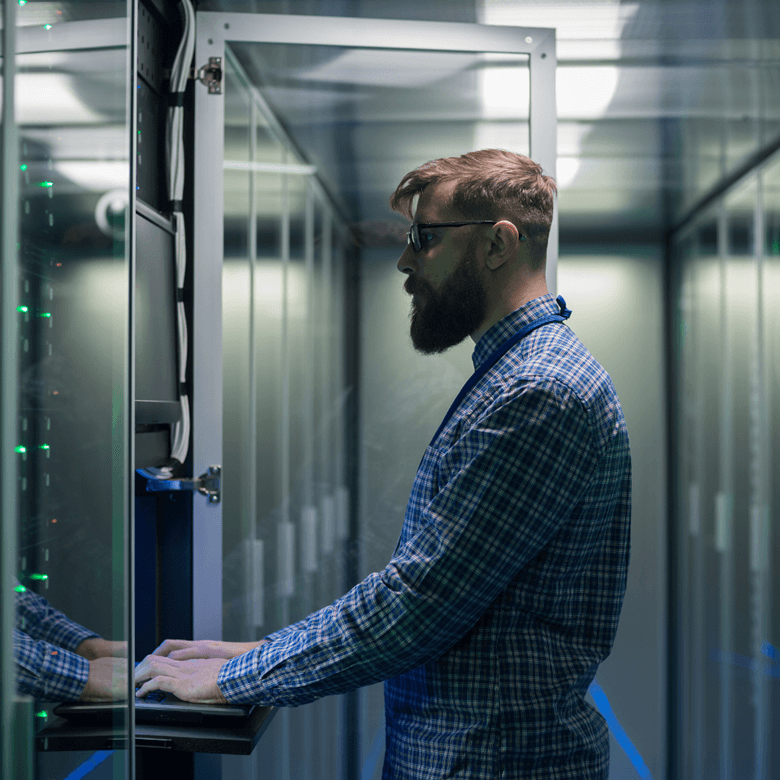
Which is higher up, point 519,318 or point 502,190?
point 502,190

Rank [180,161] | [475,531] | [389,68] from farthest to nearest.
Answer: [389,68] < [180,161] < [475,531]

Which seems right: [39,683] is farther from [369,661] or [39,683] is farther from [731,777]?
[731,777]

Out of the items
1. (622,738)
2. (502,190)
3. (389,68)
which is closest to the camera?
(502,190)

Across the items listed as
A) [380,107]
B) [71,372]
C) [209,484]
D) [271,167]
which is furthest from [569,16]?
[71,372]

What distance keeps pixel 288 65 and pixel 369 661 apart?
54.2 inches

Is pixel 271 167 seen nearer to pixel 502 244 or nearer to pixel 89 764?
pixel 502 244

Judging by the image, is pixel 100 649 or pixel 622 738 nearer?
pixel 100 649

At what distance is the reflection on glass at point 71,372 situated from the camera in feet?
2.17

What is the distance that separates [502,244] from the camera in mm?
1104

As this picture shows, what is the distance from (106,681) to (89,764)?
0.08 m

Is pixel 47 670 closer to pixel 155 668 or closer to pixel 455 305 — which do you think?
pixel 155 668

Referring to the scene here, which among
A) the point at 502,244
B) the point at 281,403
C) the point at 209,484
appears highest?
the point at 502,244

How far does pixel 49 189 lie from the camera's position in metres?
0.71

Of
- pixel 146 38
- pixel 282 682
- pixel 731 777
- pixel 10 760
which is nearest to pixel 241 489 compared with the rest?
pixel 282 682
